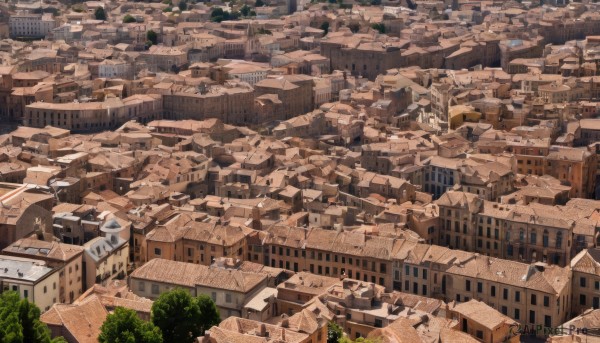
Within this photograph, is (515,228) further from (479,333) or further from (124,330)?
(124,330)

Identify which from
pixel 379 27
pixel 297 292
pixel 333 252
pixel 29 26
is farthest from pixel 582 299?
pixel 29 26

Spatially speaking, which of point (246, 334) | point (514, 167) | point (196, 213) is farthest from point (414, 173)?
point (246, 334)

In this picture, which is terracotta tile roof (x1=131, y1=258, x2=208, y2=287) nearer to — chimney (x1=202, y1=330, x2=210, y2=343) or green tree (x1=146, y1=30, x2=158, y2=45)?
chimney (x1=202, y1=330, x2=210, y2=343)

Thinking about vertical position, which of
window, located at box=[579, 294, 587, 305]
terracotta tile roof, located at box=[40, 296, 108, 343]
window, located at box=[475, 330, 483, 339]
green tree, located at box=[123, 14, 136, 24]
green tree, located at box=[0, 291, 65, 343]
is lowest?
window, located at box=[579, 294, 587, 305]

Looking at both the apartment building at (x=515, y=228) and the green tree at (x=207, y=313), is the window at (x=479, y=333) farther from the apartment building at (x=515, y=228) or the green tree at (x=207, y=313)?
the apartment building at (x=515, y=228)

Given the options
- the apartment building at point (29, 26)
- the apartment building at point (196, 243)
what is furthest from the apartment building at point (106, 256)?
the apartment building at point (29, 26)

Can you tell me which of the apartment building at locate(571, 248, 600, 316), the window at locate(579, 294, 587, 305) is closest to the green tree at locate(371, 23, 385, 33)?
the apartment building at locate(571, 248, 600, 316)
